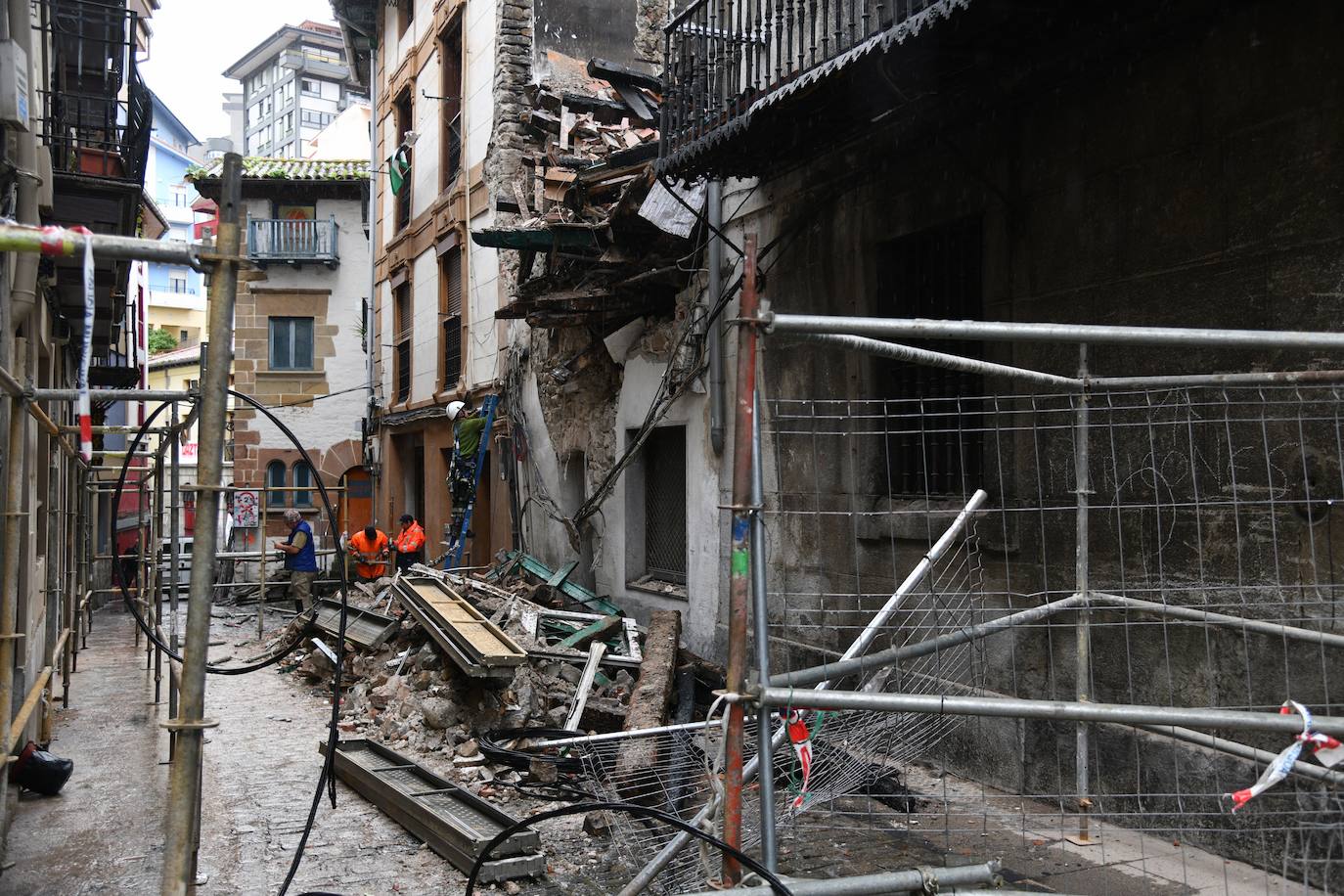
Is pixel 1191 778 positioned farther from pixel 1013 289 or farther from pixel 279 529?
pixel 279 529

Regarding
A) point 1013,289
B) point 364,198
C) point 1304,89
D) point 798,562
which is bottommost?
point 798,562

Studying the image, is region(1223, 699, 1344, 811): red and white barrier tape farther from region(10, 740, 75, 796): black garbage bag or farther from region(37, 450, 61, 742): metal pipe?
region(37, 450, 61, 742): metal pipe

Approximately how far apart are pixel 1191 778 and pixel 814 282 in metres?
4.26

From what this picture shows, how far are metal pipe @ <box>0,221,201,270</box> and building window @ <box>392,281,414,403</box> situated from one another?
1810 cm

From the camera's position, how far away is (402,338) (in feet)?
68.8

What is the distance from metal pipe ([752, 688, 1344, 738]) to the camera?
263cm

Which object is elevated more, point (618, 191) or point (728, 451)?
point (618, 191)

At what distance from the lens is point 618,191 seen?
10602 mm

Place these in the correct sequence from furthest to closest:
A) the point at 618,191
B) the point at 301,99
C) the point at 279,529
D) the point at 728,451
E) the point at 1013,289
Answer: the point at 301,99
the point at 279,529
the point at 618,191
the point at 728,451
the point at 1013,289

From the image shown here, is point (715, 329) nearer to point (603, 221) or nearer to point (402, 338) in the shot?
point (603, 221)

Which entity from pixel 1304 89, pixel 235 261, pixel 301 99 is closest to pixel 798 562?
pixel 1304 89

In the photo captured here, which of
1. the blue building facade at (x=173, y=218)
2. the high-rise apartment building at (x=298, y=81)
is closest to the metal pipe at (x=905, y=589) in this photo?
the blue building facade at (x=173, y=218)

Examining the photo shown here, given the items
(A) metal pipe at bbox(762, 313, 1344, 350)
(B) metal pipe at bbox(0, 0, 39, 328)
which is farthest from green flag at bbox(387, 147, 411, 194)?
(A) metal pipe at bbox(762, 313, 1344, 350)

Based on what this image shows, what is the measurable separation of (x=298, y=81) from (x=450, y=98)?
5287 cm
